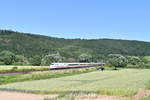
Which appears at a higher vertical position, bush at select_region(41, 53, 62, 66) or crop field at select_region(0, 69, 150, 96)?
bush at select_region(41, 53, 62, 66)

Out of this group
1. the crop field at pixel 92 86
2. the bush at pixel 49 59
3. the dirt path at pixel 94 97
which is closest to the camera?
the dirt path at pixel 94 97

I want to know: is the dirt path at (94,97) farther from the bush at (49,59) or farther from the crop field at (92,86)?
the bush at (49,59)

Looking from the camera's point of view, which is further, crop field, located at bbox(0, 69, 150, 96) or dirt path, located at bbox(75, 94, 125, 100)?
crop field, located at bbox(0, 69, 150, 96)

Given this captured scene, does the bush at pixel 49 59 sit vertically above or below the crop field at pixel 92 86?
above

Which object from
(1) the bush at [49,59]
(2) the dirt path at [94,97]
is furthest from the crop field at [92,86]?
(1) the bush at [49,59]

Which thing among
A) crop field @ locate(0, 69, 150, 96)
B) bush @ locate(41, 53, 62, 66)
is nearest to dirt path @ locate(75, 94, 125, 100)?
crop field @ locate(0, 69, 150, 96)

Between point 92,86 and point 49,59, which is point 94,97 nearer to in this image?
point 92,86

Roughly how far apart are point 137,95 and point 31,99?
9.29m

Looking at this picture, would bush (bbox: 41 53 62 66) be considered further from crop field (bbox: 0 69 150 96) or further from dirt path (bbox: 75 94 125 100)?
dirt path (bbox: 75 94 125 100)

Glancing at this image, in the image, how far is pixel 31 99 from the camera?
1081 inches

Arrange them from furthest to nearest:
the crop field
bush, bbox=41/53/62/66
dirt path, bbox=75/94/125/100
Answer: bush, bbox=41/53/62/66, the crop field, dirt path, bbox=75/94/125/100

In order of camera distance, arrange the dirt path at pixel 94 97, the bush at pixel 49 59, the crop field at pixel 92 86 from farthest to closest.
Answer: the bush at pixel 49 59 → the crop field at pixel 92 86 → the dirt path at pixel 94 97

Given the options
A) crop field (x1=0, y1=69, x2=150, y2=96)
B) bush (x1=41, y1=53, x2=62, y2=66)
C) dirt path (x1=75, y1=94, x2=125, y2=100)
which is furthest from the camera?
bush (x1=41, y1=53, x2=62, y2=66)

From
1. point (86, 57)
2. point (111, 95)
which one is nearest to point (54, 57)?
point (86, 57)
